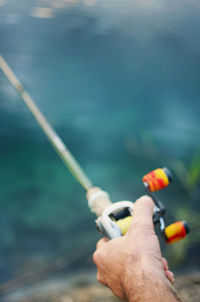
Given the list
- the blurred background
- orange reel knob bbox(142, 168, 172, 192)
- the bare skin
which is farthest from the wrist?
the blurred background

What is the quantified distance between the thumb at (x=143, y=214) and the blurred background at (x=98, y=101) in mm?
1777

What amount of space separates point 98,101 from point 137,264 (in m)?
2.87

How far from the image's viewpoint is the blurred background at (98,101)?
2982mm

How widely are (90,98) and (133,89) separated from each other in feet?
1.94

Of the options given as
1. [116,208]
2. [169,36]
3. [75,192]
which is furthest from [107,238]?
[169,36]

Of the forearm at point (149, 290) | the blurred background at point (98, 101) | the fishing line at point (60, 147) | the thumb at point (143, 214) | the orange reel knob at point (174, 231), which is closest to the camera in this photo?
the forearm at point (149, 290)

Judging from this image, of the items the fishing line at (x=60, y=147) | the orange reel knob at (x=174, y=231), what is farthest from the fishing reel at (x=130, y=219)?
the fishing line at (x=60, y=147)

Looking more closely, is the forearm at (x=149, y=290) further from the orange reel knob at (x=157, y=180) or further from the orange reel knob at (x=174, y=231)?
the orange reel knob at (x=157, y=180)

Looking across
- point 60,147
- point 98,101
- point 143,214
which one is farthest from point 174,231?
point 98,101

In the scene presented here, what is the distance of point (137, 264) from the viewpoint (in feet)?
2.95

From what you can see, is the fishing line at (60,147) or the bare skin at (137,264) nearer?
the bare skin at (137,264)

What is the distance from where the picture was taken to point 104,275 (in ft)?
3.37

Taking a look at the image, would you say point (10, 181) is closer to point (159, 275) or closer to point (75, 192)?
point (75, 192)

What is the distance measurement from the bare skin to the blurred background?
1.77m
